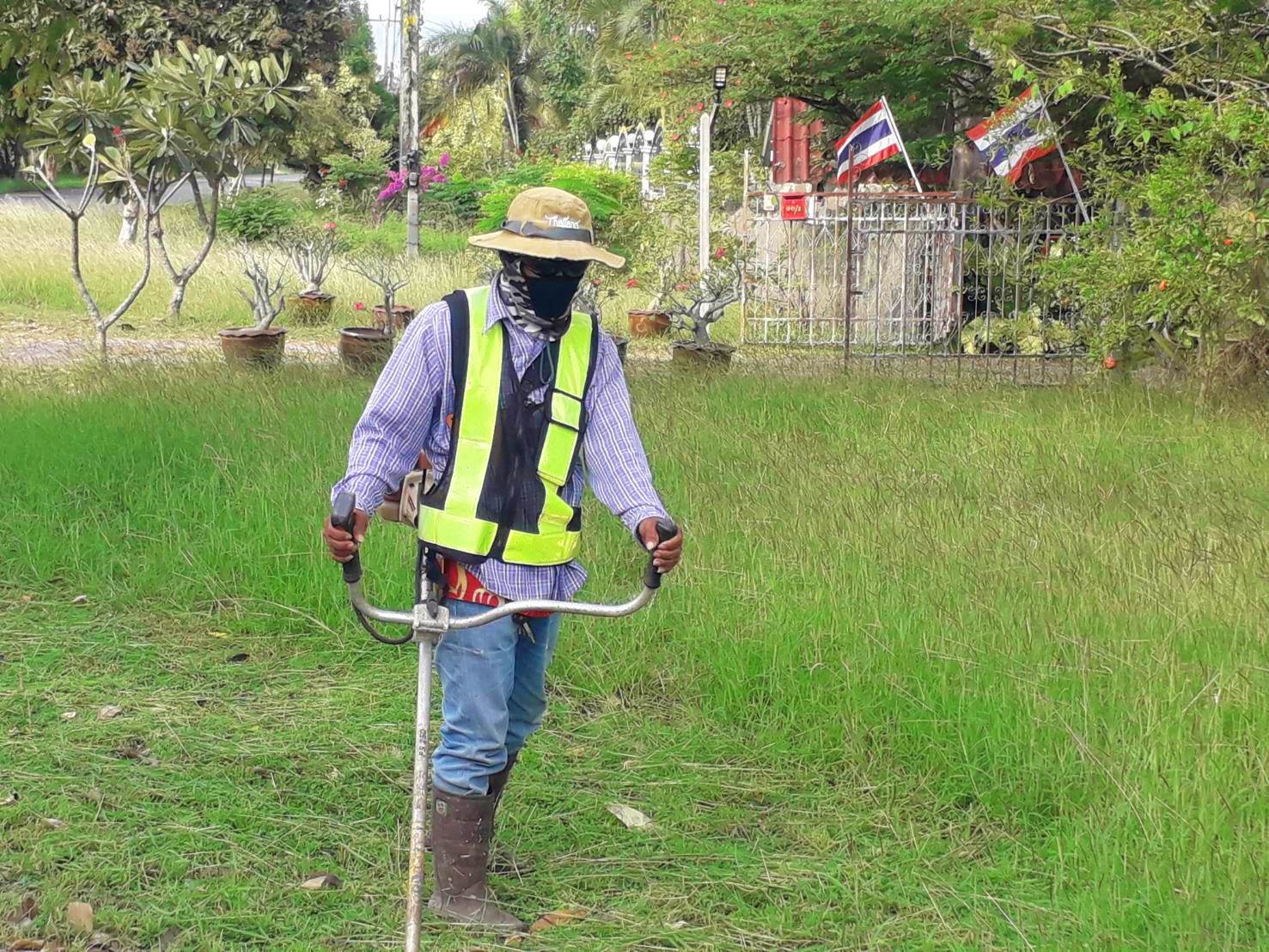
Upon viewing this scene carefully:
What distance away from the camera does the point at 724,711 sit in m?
5.05

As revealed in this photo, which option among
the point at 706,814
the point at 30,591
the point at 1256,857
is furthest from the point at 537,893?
the point at 30,591

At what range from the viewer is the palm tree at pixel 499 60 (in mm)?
51125

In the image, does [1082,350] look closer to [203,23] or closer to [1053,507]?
[1053,507]

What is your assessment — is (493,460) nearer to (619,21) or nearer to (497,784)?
(497,784)

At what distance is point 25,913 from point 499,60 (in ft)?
166

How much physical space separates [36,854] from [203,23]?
31725 mm

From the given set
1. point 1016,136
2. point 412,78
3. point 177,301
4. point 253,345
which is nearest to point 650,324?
point 1016,136

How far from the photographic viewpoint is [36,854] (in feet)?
13.1

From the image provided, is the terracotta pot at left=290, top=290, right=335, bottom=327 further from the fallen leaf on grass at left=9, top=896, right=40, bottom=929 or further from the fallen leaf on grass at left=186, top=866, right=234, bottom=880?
the fallen leaf on grass at left=9, top=896, right=40, bottom=929

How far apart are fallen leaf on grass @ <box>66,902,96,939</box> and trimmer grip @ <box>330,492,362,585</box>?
3.78 ft

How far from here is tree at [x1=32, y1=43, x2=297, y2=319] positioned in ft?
44.0

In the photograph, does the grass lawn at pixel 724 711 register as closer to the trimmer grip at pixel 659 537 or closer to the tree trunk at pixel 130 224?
the trimmer grip at pixel 659 537

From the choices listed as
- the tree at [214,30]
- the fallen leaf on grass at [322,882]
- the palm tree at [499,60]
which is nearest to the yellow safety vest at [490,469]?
the fallen leaf on grass at [322,882]

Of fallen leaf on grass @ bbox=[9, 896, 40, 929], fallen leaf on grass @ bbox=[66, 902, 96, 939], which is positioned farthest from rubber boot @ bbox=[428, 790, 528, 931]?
fallen leaf on grass @ bbox=[9, 896, 40, 929]
